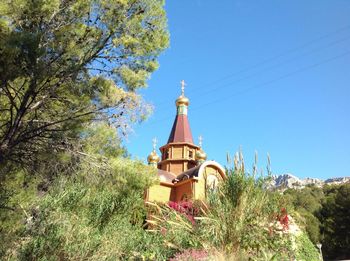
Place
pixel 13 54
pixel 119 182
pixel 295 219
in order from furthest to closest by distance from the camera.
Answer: pixel 295 219
pixel 119 182
pixel 13 54

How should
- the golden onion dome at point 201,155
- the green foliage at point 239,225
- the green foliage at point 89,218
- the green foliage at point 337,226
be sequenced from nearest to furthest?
1. the green foliage at point 239,225
2. the green foliage at point 89,218
3. the golden onion dome at point 201,155
4. the green foliage at point 337,226

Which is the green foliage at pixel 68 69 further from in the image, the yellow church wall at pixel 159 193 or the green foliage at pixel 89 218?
the yellow church wall at pixel 159 193

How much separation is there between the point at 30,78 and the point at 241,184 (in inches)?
172

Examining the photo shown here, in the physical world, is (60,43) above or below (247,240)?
above

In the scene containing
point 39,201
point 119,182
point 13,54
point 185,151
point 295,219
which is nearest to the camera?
point 13,54

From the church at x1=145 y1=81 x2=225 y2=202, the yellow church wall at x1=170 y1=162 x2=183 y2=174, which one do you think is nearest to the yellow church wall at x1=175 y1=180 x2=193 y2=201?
the church at x1=145 y1=81 x2=225 y2=202

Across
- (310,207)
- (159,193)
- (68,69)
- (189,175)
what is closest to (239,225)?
(68,69)

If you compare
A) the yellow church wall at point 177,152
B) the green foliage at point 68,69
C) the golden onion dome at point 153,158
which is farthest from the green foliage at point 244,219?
the golden onion dome at point 153,158

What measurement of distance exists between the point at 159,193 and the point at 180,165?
17.9 feet

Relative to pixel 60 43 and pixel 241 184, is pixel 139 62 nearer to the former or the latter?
pixel 60 43

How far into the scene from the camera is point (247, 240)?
525 cm

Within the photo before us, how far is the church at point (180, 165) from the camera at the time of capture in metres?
22.3

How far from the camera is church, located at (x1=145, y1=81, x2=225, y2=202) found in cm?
2231

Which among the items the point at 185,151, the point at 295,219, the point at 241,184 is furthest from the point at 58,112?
the point at 185,151
